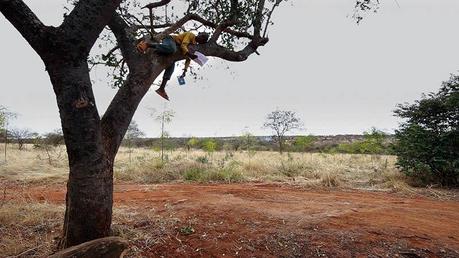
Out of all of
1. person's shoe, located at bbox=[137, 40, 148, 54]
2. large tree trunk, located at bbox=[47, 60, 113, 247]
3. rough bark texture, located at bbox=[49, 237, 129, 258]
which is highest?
person's shoe, located at bbox=[137, 40, 148, 54]

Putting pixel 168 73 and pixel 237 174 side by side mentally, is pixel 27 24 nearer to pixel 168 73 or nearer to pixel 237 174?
pixel 168 73

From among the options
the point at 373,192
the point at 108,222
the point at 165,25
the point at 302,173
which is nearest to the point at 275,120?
the point at 302,173

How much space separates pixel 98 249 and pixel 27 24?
207cm

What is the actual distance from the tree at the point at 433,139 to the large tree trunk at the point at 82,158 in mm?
9189

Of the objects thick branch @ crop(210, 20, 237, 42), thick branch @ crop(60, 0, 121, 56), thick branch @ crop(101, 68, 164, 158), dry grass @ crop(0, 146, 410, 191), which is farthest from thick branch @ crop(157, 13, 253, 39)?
dry grass @ crop(0, 146, 410, 191)

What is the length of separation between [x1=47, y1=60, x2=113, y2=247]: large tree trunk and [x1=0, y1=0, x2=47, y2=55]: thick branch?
0.24 m

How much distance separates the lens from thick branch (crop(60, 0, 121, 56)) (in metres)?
3.70

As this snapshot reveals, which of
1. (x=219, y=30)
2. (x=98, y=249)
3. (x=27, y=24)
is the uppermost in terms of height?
(x=219, y=30)

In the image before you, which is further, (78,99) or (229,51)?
(229,51)

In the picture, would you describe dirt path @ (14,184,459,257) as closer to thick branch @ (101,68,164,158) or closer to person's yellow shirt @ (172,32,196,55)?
thick branch @ (101,68,164,158)

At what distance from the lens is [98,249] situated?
3602mm

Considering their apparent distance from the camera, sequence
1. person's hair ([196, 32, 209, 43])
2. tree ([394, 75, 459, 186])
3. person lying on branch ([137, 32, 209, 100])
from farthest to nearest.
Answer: tree ([394, 75, 459, 186]), person's hair ([196, 32, 209, 43]), person lying on branch ([137, 32, 209, 100])

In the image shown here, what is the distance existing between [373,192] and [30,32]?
8.25m

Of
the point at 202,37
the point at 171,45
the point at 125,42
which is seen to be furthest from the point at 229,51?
the point at 125,42
